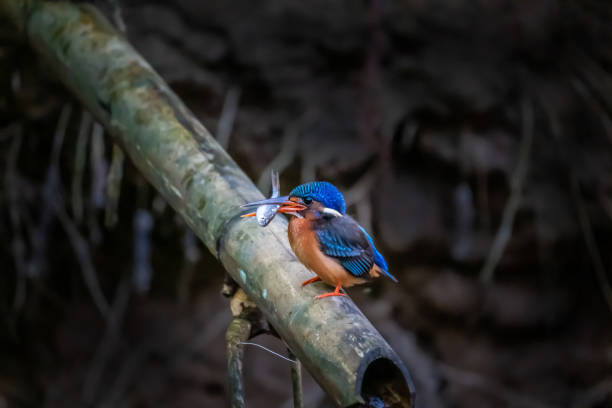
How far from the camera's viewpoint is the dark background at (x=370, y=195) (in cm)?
246

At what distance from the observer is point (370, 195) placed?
8.45 ft

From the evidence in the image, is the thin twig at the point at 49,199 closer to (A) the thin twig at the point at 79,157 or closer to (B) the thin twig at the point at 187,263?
(A) the thin twig at the point at 79,157

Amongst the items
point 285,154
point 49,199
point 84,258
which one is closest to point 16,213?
point 49,199

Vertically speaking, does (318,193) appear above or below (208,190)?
above

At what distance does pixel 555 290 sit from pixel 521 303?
169 mm

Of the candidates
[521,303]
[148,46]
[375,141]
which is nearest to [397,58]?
[375,141]

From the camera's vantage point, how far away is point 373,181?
255cm

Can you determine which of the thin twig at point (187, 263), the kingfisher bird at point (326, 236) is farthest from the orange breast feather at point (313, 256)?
the thin twig at point (187, 263)

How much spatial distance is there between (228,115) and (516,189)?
1242 mm

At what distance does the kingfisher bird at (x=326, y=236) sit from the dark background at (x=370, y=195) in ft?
4.48

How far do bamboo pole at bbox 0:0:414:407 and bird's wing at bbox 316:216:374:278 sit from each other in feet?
0.22

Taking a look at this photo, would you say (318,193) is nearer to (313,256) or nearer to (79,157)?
(313,256)

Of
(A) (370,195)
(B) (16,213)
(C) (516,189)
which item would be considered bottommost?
(B) (16,213)

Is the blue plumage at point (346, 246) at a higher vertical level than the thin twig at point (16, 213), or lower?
higher
